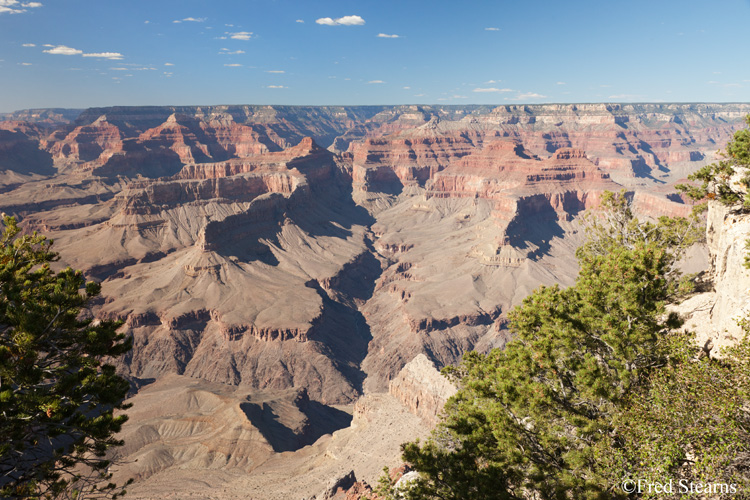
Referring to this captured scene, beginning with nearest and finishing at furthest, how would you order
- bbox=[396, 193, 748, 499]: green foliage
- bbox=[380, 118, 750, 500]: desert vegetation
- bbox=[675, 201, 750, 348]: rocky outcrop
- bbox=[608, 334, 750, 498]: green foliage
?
1. bbox=[608, 334, 750, 498]: green foliage
2. bbox=[380, 118, 750, 500]: desert vegetation
3. bbox=[396, 193, 748, 499]: green foliage
4. bbox=[675, 201, 750, 348]: rocky outcrop

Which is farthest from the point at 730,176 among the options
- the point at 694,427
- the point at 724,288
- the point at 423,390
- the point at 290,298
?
the point at 290,298

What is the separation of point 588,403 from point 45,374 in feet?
76.6

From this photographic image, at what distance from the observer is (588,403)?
19484 millimetres

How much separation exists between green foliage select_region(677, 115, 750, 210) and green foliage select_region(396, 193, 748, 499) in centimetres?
743

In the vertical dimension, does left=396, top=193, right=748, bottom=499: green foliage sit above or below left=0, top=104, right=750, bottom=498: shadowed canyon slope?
above

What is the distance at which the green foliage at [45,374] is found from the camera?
541 inches

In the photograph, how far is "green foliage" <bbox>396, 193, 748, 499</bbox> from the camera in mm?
14672

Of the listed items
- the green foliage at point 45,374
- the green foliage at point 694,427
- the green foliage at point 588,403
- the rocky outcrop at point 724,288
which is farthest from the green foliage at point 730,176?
the green foliage at point 45,374

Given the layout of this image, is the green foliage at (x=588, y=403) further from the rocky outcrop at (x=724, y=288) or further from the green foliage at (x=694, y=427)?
the rocky outcrop at (x=724, y=288)

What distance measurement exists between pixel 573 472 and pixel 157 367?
100.0 metres

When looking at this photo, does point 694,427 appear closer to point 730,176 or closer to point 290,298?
point 730,176

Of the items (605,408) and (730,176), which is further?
(730,176)

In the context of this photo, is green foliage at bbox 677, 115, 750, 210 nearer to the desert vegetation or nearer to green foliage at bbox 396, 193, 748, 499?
the desert vegetation

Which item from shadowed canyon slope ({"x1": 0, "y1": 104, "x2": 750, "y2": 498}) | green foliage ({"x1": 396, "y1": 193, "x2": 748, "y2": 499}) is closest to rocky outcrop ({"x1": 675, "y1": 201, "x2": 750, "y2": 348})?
Answer: green foliage ({"x1": 396, "y1": 193, "x2": 748, "y2": 499})
